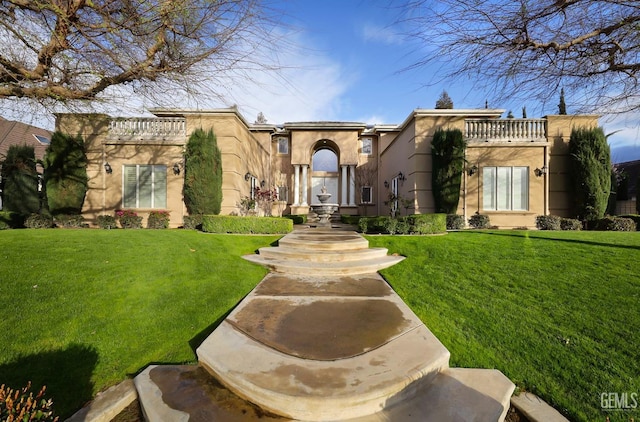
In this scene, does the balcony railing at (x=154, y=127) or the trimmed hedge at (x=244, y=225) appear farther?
the balcony railing at (x=154, y=127)

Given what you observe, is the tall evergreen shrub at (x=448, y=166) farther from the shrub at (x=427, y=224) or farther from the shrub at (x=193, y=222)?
the shrub at (x=193, y=222)

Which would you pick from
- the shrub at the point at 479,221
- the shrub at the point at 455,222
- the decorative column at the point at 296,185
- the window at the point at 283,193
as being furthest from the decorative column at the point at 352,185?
the shrub at the point at 479,221

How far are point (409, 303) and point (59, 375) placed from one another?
15.3 ft

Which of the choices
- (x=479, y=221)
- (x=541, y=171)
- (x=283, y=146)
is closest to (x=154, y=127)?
(x=283, y=146)

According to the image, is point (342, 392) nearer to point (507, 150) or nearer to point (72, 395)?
point (72, 395)

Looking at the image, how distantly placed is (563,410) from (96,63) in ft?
23.9

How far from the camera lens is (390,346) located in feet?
9.22

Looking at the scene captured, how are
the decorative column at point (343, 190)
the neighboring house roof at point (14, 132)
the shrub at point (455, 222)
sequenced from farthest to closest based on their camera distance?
the decorative column at point (343, 190) < the shrub at point (455, 222) < the neighboring house roof at point (14, 132)

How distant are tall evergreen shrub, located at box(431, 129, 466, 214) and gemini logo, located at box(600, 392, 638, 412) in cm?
1011

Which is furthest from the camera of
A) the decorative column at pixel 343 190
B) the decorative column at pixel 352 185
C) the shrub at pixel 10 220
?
the decorative column at pixel 343 190

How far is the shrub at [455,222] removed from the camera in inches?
446

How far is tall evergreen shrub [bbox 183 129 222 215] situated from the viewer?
11.8 m

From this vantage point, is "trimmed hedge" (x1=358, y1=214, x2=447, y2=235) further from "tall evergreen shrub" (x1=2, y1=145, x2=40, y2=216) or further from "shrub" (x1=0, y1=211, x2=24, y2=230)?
"tall evergreen shrub" (x1=2, y1=145, x2=40, y2=216)

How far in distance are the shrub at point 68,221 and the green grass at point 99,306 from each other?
607 cm
